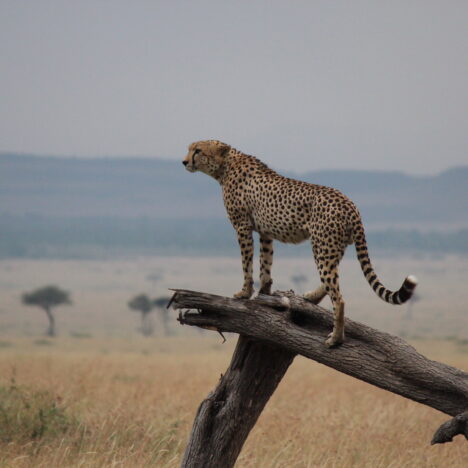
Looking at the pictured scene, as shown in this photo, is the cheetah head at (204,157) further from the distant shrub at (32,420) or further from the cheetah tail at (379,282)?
the distant shrub at (32,420)

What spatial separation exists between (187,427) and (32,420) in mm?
1743

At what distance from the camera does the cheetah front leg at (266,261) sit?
6941 mm

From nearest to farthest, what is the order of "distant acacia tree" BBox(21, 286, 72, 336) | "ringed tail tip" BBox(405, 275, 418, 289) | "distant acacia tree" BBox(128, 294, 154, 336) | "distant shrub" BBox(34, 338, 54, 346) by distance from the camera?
"ringed tail tip" BBox(405, 275, 418, 289), "distant shrub" BBox(34, 338, 54, 346), "distant acacia tree" BBox(21, 286, 72, 336), "distant acacia tree" BBox(128, 294, 154, 336)

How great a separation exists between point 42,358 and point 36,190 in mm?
162382

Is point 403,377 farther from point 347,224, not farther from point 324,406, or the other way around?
point 324,406

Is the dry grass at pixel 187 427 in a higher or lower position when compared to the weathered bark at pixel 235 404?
lower

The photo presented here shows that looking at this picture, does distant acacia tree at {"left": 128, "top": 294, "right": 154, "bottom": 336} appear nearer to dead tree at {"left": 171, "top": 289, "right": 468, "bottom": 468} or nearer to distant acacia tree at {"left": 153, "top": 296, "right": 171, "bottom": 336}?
distant acacia tree at {"left": 153, "top": 296, "right": 171, "bottom": 336}

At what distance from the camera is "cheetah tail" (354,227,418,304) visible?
6.00 meters

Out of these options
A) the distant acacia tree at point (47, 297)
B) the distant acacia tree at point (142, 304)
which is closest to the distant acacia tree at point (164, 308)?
the distant acacia tree at point (142, 304)

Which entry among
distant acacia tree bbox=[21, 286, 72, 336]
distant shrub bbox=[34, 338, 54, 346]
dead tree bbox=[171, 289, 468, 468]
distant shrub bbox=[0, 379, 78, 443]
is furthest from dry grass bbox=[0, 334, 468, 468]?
distant acacia tree bbox=[21, 286, 72, 336]

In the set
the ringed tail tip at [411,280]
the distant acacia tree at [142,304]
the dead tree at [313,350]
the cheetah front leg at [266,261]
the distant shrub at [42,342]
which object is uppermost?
the ringed tail tip at [411,280]

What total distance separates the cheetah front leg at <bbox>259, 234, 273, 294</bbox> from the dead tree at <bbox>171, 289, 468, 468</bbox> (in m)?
0.13

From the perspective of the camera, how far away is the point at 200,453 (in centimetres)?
716

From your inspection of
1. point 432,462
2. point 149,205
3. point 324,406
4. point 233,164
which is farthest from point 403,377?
point 149,205
